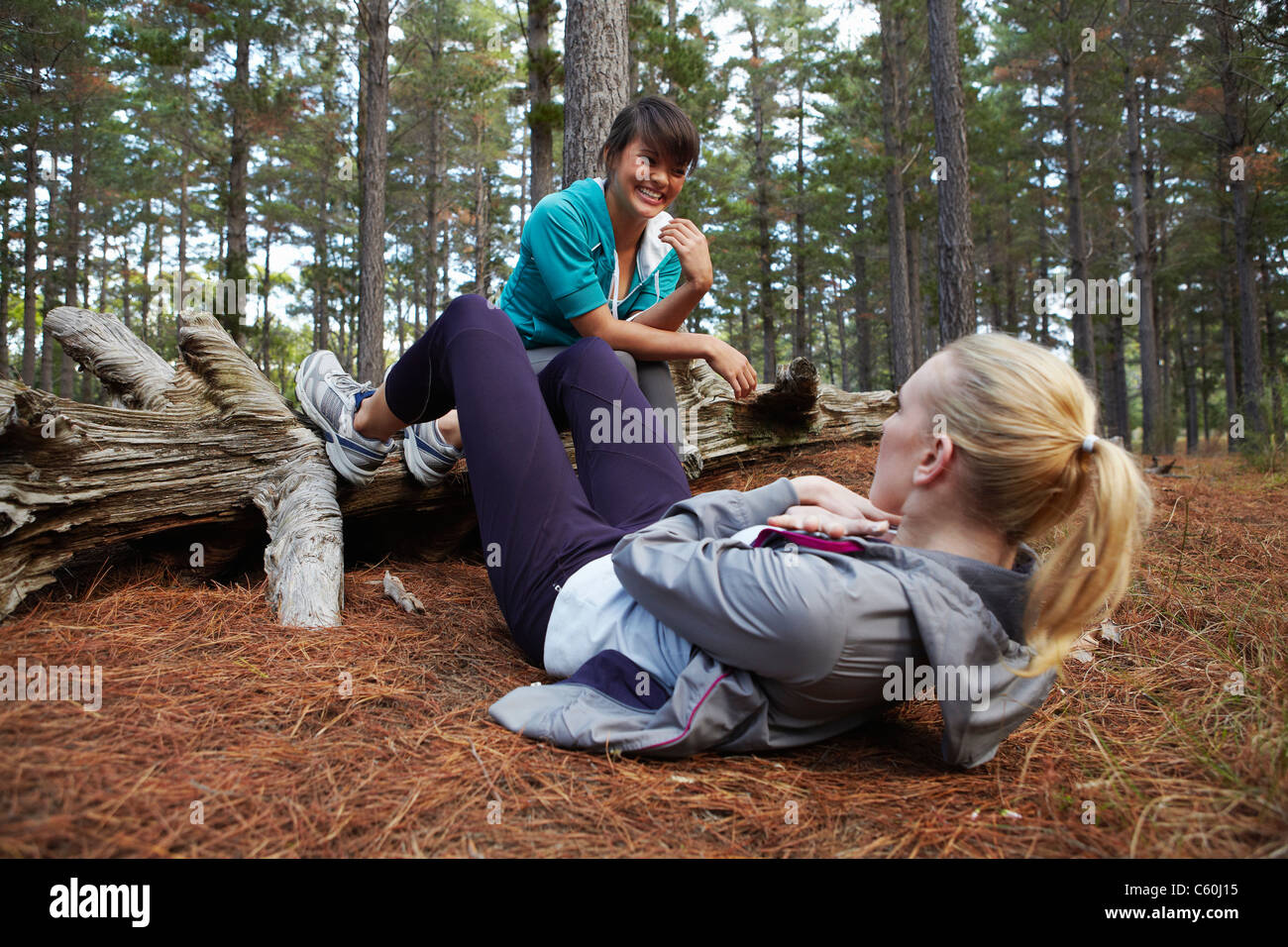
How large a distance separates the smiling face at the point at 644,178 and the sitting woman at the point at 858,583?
1.49 m

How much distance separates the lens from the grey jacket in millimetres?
1335

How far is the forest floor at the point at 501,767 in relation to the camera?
1145 mm

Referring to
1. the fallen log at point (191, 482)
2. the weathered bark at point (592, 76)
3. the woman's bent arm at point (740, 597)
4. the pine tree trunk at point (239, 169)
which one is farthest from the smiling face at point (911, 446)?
the pine tree trunk at point (239, 169)

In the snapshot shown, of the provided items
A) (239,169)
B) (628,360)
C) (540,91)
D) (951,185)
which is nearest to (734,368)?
(628,360)

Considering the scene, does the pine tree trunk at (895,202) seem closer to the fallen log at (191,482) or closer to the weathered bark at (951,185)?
the weathered bark at (951,185)

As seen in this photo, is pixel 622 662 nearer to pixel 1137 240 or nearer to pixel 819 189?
pixel 1137 240

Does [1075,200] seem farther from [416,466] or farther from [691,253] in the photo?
[416,466]

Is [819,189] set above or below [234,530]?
above

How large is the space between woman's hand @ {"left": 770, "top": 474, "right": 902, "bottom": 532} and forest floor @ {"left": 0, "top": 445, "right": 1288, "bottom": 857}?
54 centimetres

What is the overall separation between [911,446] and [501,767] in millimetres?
1081

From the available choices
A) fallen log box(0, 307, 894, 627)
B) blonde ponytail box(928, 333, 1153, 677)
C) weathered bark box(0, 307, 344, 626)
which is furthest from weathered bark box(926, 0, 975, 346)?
weathered bark box(0, 307, 344, 626)

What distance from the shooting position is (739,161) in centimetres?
2294
